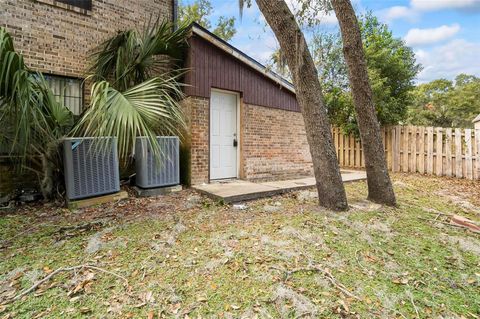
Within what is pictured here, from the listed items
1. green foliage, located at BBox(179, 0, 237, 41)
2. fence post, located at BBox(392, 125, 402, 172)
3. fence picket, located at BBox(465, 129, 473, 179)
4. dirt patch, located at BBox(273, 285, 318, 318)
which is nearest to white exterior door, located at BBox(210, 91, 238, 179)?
dirt patch, located at BBox(273, 285, 318, 318)

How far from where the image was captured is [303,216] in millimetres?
3736

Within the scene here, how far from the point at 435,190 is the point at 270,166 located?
4.24 m

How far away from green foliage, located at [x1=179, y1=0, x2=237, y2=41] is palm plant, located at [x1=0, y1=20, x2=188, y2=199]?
11719 millimetres

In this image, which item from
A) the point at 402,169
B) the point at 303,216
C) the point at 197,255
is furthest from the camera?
the point at 402,169

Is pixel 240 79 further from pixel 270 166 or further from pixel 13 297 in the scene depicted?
pixel 13 297

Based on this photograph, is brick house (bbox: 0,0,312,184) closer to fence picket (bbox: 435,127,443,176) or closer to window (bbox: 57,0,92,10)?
window (bbox: 57,0,92,10)

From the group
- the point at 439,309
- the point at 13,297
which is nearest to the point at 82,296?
the point at 13,297

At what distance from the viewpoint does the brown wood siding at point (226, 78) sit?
5.50 m

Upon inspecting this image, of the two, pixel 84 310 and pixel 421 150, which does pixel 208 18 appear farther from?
pixel 84 310

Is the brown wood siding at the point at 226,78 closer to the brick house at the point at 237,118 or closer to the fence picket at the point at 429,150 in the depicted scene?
the brick house at the point at 237,118

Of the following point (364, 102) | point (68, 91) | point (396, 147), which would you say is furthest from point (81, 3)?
point (396, 147)

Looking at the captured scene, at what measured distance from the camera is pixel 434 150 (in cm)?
867

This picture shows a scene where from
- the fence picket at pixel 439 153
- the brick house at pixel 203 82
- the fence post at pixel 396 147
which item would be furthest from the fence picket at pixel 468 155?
the brick house at pixel 203 82

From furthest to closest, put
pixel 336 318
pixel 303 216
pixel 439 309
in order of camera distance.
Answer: pixel 303 216 < pixel 439 309 < pixel 336 318
